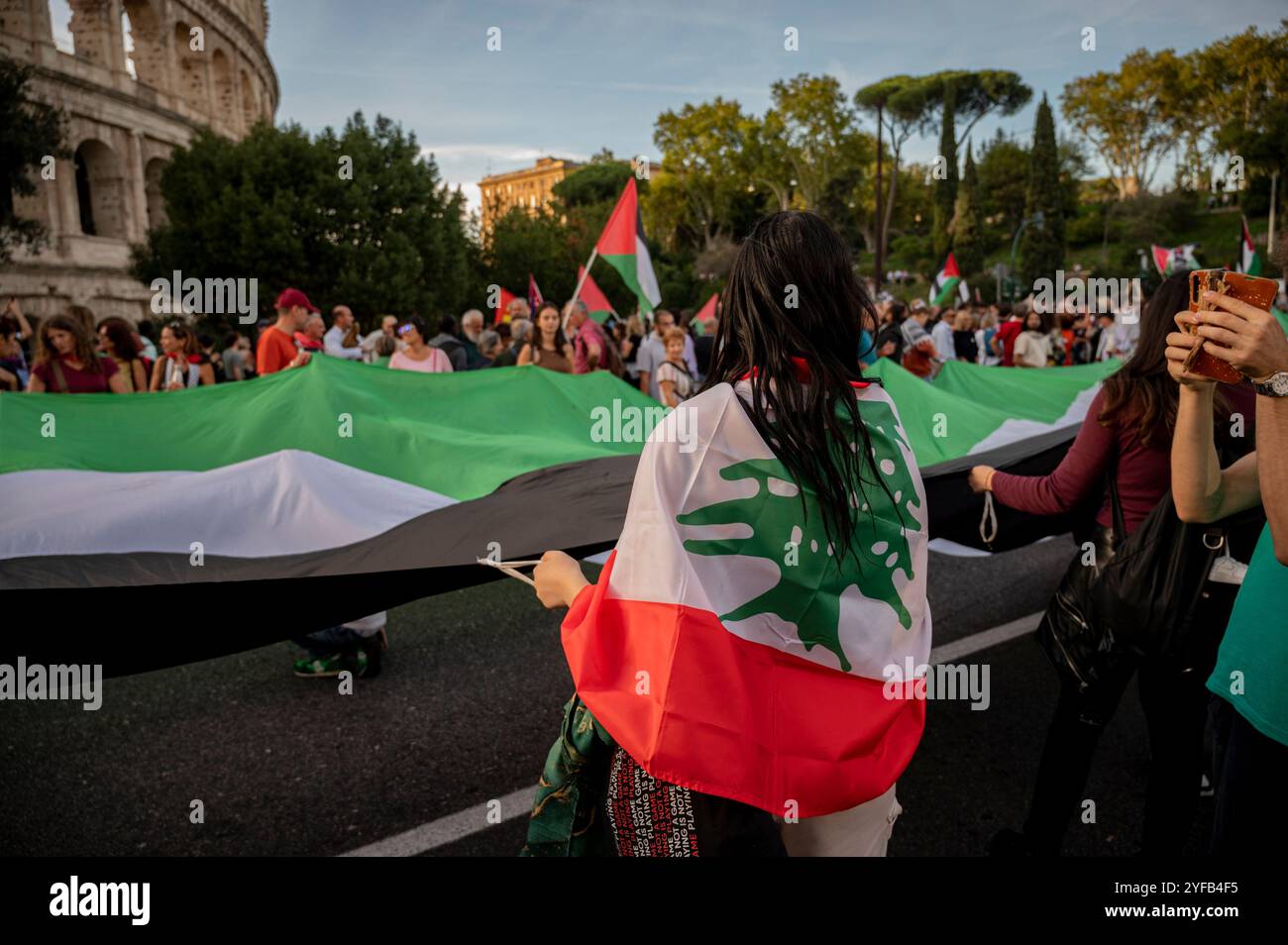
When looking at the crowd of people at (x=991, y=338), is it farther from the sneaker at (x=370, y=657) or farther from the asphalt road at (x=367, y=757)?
the sneaker at (x=370, y=657)

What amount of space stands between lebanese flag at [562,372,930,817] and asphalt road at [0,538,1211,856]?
1897mm

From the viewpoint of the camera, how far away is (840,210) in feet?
200

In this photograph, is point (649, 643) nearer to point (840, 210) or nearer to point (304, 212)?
point (304, 212)

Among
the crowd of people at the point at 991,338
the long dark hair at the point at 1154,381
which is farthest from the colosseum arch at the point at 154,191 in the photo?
the long dark hair at the point at 1154,381

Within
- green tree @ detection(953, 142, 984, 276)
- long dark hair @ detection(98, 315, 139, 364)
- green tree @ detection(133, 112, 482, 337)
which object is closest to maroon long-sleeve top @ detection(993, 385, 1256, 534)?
long dark hair @ detection(98, 315, 139, 364)

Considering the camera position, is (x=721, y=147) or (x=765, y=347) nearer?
(x=765, y=347)

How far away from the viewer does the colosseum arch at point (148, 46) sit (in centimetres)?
3644

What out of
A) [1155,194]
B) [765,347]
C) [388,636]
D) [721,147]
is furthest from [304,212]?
[1155,194]

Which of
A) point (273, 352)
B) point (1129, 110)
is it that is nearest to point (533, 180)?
point (1129, 110)

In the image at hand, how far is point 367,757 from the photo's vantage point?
3924 mm

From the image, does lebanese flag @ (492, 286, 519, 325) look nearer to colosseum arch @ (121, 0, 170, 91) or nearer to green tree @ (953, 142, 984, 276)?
colosseum arch @ (121, 0, 170, 91)

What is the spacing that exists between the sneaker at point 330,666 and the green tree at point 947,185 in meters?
59.9

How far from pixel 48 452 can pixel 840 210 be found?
62.0 metres

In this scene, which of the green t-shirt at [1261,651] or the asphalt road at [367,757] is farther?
the asphalt road at [367,757]
